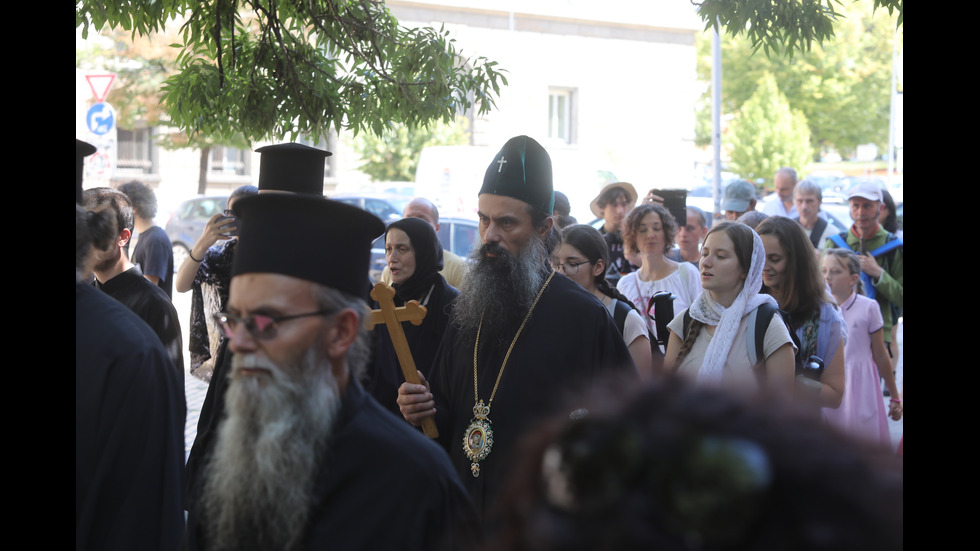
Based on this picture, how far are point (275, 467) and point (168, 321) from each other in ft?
8.60

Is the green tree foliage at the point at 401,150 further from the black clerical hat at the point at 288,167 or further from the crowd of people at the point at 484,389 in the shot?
the black clerical hat at the point at 288,167

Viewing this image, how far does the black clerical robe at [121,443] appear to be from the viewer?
2760 mm

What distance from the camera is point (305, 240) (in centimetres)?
226

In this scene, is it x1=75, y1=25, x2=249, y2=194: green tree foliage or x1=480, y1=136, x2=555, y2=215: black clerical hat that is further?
x1=75, y1=25, x2=249, y2=194: green tree foliage

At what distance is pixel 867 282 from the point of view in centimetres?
780

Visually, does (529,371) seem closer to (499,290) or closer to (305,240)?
(499,290)

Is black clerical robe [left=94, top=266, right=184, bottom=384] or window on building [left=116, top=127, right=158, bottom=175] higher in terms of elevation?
window on building [left=116, top=127, right=158, bottom=175]

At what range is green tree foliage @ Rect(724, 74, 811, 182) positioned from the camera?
126ft

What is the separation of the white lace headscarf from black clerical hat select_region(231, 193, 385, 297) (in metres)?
2.39

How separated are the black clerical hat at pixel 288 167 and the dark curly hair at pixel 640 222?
2429 mm

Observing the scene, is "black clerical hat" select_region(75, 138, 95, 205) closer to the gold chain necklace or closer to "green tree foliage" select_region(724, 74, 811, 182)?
the gold chain necklace

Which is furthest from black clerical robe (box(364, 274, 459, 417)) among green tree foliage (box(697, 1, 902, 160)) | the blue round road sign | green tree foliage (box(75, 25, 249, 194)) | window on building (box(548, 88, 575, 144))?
green tree foliage (box(697, 1, 902, 160))
